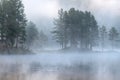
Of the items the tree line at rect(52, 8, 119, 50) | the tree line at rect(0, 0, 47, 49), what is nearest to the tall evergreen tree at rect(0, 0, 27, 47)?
the tree line at rect(0, 0, 47, 49)

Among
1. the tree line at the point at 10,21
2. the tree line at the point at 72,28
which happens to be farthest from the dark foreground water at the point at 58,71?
the tree line at the point at 72,28

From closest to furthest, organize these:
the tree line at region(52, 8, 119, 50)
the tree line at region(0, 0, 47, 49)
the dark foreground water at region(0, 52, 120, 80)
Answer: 1. the dark foreground water at region(0, 52, 120, 80)
2. the tree line at region(0, 0, 47, 49)
3. the tree line at region(52, 8, 119, 50)

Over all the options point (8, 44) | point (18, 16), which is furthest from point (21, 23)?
point (8, 44)

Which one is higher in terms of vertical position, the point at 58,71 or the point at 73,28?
the point at 73,28

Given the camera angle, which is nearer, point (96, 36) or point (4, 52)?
point (4, 52)

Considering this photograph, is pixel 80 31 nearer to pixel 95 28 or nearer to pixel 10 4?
pixel 95 28

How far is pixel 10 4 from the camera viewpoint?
7956cm

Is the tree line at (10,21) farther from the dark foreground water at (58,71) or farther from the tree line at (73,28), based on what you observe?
the dark foreground water at (58,71)

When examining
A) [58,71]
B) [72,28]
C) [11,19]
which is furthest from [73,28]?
[58,71]

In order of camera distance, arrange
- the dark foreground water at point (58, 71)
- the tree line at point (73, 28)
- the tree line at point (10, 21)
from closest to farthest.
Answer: the dark foreground water at point (58, 71) < the tree line at point (10, 21) < the tree line at point (73, 28)

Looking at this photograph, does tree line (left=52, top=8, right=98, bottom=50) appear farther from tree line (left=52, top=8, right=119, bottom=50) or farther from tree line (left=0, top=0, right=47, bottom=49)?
tree line (left=0, top=0, right=47, bottom=49)

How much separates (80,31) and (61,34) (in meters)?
7.78

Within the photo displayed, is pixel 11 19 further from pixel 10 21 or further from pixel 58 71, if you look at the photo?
pixel 58 71

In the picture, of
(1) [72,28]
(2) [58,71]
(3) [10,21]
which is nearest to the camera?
(2) [58,71]
